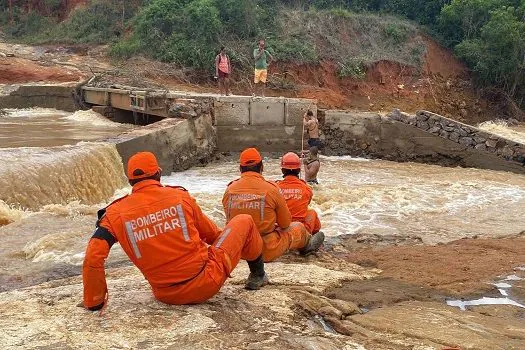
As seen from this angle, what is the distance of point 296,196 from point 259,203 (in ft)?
3.78

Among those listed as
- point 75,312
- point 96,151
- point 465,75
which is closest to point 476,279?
point 75,312

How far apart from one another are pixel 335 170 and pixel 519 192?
14.4 ft

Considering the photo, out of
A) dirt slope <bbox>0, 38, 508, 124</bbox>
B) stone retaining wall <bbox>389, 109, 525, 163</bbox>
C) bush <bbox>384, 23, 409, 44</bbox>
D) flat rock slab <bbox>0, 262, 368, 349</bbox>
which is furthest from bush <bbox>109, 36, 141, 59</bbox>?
flat rock slab <bbox>0, 262, 368, 349</bbox>

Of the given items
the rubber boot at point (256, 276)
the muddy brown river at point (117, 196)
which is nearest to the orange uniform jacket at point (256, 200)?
the muddy brown river at point (117, 196)

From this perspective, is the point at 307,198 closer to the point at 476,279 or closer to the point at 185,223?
the point at 476,279

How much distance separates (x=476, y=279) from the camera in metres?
5.73

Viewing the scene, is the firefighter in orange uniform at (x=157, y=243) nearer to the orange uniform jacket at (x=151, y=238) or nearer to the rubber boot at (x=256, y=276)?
the orange uniform jacket at (x=151, y=238)

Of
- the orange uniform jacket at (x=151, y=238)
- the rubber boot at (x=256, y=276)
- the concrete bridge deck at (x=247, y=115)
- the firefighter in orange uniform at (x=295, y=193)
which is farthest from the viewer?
the concrete bridge deck at (x=247, y=115)

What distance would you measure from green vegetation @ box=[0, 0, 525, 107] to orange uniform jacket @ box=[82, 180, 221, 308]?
22.2m

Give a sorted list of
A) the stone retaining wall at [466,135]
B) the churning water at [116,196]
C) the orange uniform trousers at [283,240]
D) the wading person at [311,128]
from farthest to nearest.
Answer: the stone retaining wall at [466,135] < the wading person at [311,128] < the churning water at [116,196] < the orange uniform trousers at [283,240]

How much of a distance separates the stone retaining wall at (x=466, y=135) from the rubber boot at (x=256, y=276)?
12.4m

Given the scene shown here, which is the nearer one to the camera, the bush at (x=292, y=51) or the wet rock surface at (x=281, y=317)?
the wet rock surface at (x=281, y=317)

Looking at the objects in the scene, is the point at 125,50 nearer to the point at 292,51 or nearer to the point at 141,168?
the point at 292,51

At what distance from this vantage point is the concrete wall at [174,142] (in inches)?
483
